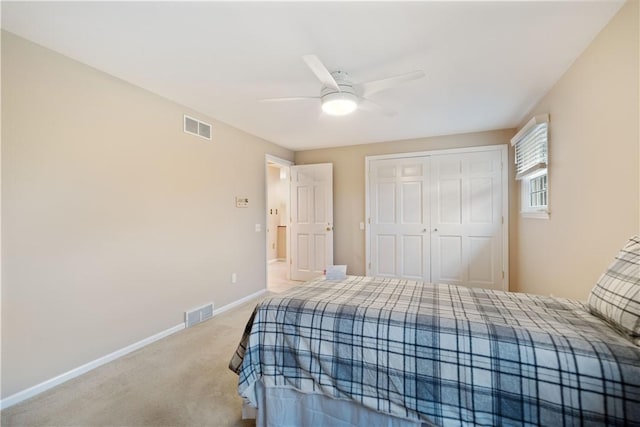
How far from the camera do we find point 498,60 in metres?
2.13

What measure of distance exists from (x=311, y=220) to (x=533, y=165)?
318 cm

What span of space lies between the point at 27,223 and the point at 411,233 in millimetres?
4181

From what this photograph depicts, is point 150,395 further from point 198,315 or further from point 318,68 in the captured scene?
point 318,68

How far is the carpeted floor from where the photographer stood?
164 cm

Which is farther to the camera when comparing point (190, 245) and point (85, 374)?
point (190, 245)

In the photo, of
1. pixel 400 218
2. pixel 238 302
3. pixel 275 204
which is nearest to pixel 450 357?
pixel 238 302

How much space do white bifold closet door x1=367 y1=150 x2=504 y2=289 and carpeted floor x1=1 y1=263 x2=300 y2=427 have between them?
112 inches

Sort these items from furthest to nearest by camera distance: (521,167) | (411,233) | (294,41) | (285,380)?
(411,233), (521,167), (294,41), (285,380)

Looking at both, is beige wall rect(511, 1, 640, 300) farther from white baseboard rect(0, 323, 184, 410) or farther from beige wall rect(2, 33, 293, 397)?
white baseboard rect(0, 323, 184, 410)

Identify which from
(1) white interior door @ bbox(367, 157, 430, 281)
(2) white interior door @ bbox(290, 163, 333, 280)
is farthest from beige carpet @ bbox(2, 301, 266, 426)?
(1) white interior door @ bbox(367, 157, 430, 281)

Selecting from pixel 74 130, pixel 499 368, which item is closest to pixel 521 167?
pixel 499 368

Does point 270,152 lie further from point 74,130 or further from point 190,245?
point 74,130

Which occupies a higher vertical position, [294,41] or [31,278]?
[294,41]

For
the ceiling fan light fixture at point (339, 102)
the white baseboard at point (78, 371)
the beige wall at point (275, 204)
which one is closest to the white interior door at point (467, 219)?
the ceiling fan light fixture at point (339, 102)
